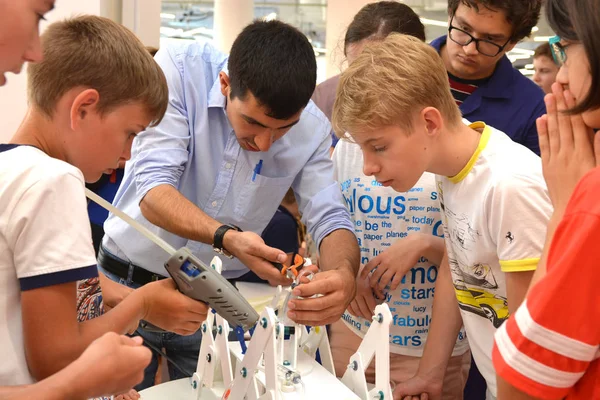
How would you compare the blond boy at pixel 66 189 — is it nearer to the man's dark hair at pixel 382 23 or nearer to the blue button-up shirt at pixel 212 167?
the blue button-up shirt at pixel 212 167

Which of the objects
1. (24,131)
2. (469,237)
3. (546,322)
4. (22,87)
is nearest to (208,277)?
(24,131)

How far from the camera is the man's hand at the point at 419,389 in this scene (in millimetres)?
1588

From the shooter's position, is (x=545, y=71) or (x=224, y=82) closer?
(x=224, y=82)

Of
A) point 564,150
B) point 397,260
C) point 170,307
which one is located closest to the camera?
point 564,150

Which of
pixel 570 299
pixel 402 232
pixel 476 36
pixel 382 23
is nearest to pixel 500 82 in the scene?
pixel 476 36

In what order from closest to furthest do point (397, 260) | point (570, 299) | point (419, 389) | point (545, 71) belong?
1. point (570, 299)
2. point (419, 389)
3. point (397, 260)
4. point (545, 71)

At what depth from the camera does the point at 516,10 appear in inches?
73.0

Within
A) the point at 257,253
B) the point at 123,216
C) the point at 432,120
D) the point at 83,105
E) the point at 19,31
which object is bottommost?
the point at 257,253

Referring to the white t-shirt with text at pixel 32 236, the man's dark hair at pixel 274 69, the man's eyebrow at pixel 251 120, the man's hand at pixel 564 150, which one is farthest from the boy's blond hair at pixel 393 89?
the white t-shirt with text at pixel 32 236

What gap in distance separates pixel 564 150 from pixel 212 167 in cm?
104

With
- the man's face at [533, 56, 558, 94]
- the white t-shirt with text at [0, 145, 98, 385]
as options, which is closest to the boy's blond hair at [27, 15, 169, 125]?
the white t-shirt with text at [0, 145, 98, 385]

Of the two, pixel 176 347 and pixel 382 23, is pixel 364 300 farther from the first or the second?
pixel 382 23

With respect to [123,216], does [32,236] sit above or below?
above

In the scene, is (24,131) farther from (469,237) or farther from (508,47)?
(508,47)
